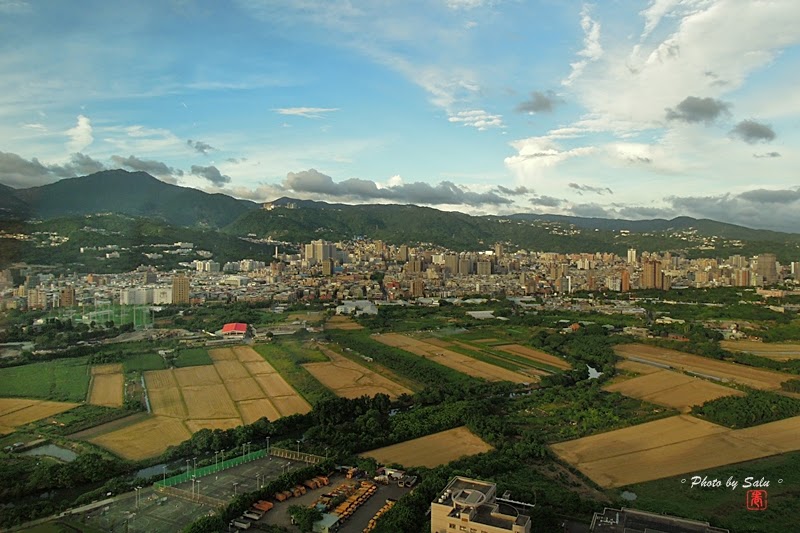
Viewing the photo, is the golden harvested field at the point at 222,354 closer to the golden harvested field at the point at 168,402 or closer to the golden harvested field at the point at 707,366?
the golden harvested field at the point at 168,402

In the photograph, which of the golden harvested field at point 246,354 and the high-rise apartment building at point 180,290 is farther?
the high-rise apartment building at point 180,290

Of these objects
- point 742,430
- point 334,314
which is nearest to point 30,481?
point 742,430

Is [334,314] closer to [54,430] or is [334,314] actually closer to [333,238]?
[54,430]

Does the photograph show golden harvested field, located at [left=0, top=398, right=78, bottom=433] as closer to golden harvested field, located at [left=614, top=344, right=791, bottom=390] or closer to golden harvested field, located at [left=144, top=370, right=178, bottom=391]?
golden harvested field, located at [left=144, top=370, right=178, bottom=391]

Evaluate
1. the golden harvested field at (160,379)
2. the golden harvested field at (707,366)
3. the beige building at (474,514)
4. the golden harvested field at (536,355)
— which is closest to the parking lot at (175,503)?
the beige building at (474,514)

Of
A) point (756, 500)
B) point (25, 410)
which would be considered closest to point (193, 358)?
point (25, 410)

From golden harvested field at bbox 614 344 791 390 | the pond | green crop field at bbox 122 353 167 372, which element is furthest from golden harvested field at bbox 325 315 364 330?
the pond

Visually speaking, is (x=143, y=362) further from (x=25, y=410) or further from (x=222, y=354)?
(x=25, y=410)
